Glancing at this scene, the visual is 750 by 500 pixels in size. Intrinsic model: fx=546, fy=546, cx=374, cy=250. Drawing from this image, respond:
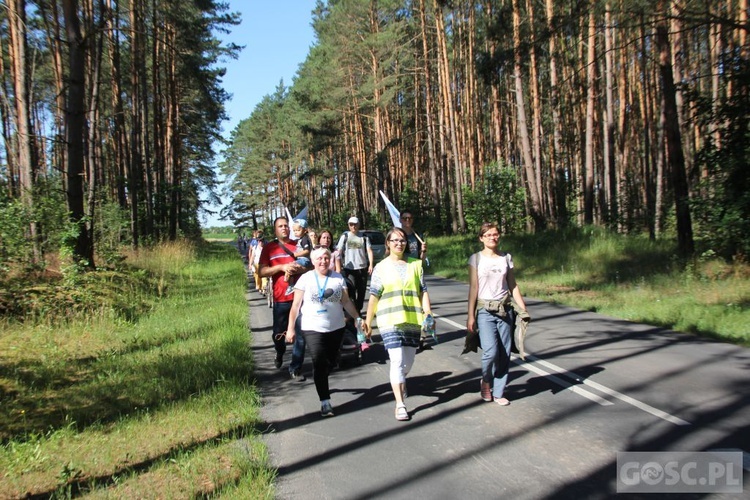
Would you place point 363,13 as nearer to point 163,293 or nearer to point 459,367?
point 163,293

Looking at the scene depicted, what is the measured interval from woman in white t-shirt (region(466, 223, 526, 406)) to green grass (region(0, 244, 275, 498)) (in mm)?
2435

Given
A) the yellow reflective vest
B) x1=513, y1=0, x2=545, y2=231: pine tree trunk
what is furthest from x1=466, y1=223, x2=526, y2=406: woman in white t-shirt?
x1=513, y1=0, x2=545, y2=231: pine tree trunk

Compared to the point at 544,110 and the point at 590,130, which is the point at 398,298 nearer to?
the point at 590,130

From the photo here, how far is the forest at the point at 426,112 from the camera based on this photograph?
12.0 m

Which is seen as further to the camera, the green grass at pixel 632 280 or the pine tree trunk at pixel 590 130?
the pine tree trunk at pixel 590 130

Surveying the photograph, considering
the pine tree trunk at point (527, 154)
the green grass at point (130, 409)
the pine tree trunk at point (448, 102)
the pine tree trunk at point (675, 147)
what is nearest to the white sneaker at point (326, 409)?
the green grass at point (130, 409)

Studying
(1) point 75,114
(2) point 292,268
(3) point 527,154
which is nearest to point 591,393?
(2) point 292,268

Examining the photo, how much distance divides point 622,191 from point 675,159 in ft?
65.7

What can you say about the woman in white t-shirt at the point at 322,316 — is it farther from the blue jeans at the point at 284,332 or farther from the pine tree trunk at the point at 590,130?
the pine tree trunk at the point at 590,130

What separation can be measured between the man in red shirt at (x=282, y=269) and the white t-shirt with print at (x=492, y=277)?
2479 mm

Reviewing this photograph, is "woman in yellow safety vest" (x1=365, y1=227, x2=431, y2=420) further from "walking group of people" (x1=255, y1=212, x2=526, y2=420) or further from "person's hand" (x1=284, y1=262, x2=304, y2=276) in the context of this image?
"person's hand" (x1=284, y1=262, x2=304, y2=276)

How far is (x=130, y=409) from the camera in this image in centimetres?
596

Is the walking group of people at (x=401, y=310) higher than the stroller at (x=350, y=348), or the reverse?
the walking group of people at (x=401, y=310)

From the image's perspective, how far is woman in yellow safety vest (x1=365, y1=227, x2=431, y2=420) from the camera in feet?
17.5
